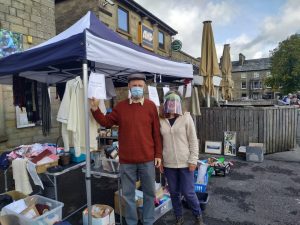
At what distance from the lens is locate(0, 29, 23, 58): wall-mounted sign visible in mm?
6047

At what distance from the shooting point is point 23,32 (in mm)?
6641

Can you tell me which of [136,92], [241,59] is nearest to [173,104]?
[136,92]

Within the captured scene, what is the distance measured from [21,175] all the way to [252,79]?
179 ft

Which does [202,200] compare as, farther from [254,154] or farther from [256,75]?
[256,75]

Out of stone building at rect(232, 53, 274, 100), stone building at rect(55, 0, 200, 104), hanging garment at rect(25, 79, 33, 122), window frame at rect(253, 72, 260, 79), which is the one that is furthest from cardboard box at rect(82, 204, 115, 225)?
window frame at rect(253, 72, 260, 79)

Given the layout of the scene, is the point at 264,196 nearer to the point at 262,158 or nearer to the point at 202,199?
the point at 202,199

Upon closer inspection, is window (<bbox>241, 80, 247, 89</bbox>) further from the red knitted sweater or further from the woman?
the red knitted sweater

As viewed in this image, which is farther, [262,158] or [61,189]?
[262,158]

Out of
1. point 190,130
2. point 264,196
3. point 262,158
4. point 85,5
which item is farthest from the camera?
point 85,5

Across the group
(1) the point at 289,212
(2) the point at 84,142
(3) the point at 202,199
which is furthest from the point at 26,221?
(1) the point at 289,212

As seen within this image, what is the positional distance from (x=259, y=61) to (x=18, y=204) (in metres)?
59.0

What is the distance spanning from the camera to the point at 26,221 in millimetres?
2557

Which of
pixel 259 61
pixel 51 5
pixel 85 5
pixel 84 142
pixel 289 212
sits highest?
pixel 259 61

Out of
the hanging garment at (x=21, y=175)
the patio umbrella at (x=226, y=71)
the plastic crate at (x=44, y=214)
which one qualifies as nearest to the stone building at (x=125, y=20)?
the patio umbrella at (x=226, y=71)
